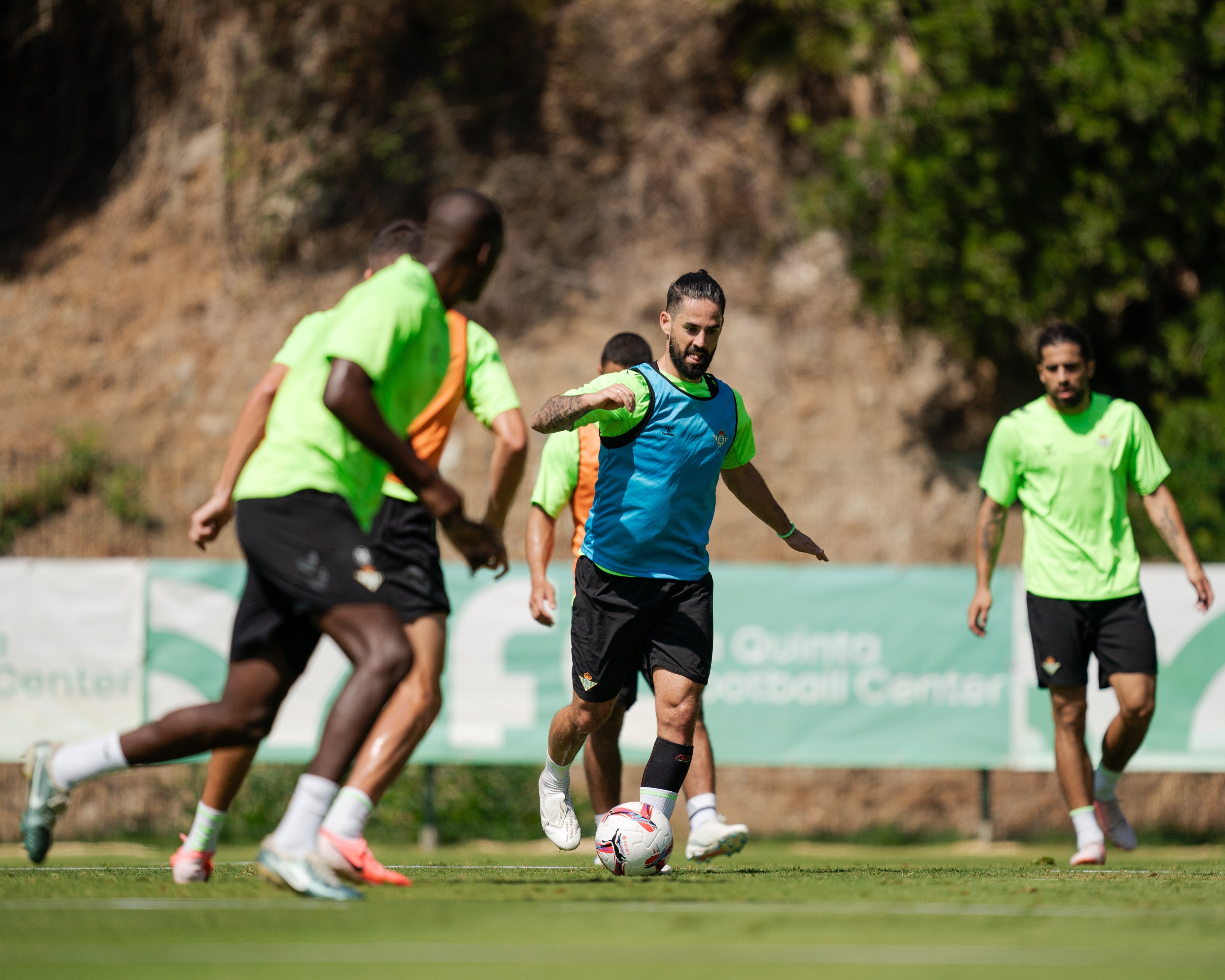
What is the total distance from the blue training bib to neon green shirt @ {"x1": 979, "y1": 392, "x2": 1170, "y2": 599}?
80.8 inches

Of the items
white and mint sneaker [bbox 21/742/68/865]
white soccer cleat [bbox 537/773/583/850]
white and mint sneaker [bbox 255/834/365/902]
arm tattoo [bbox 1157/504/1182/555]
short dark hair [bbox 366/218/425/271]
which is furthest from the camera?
arm tattoo [bbox 1157/504/1182/555]

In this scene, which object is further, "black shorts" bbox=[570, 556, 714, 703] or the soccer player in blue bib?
"black shorts" bbox=[570, 556, 714, 703]

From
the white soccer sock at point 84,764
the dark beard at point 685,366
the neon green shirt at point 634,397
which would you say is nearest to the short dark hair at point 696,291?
the dark beard at point 685,366

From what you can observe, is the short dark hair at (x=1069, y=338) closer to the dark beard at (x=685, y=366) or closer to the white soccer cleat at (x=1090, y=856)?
the dark beard at (x=685, y=366)

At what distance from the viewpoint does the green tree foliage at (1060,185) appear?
12.6 meters

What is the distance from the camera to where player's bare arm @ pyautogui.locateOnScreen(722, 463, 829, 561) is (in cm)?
596

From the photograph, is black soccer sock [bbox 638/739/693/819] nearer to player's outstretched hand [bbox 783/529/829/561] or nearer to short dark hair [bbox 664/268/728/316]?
player's outstretched hand [bbox 783/529/829/561]

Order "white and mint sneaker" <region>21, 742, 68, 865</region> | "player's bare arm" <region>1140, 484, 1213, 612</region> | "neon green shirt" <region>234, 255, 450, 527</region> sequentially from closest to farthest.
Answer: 1. "neon green shirt" <region>234, 255, 450, 527</region>
2. "white and mint sneaker" <region>21, 742, 68, 865</region>
3. "player's bare arm" <region>1140, 484, 1213, 612</region>

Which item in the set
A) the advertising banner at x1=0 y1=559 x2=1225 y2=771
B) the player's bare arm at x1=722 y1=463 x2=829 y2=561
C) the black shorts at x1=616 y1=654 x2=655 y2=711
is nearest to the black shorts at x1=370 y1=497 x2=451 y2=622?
the player's bare arm at x1=722 y1=463 x2=829 y2=561

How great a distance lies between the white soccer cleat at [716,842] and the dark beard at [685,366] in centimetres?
183

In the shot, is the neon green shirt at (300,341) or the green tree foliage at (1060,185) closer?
the neon green shirt at (300,341)

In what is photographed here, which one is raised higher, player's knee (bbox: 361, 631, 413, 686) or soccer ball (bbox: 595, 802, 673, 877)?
player's knee (bbox: 361, 631, 413, 686)

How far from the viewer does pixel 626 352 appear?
6.77 metres

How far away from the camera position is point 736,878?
560 cm
